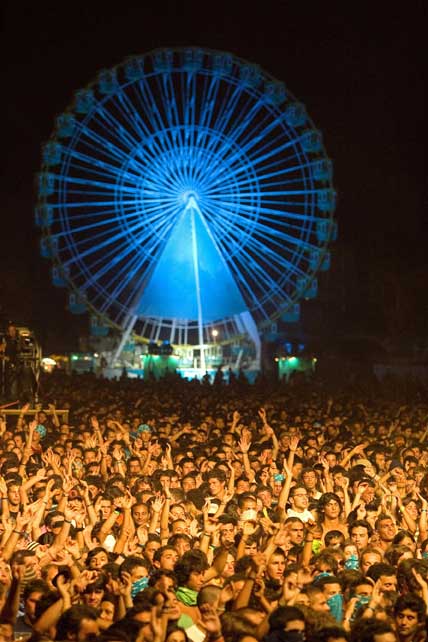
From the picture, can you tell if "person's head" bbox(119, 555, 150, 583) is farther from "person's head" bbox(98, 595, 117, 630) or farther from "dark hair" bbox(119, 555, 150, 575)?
"person's head" bbox(98, 595, 117, 630)

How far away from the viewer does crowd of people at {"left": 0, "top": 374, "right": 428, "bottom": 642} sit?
555cm

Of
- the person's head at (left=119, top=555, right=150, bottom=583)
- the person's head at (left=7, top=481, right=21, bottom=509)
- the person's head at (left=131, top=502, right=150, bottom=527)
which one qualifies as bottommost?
the person's head at (left=119, top=555, right=150, bottom=583)

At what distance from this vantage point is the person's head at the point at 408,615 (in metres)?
5.70

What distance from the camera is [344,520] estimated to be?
8.78 m

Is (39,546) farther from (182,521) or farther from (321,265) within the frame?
(321,265)

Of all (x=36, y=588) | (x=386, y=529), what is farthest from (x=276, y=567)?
(x=36, y=588)

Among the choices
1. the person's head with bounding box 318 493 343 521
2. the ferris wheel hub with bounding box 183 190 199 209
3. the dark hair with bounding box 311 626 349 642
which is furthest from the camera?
the ferris wheel hub with bounding box 183 190 199 209

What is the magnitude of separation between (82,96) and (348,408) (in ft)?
66.5

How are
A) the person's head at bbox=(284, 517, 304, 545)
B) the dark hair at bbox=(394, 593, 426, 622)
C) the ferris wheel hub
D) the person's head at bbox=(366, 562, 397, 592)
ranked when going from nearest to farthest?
1. the dark hair at bbox=(394, 593, 426, 622)
2. the person's head at bbox=(366, 562, 397, 592)
3. the person's head at bbox=(284, 517, 304, 545)
4. the ferris wheel hub

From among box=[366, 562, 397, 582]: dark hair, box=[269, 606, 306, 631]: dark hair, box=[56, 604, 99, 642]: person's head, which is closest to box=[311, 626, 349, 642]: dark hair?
box=[269, 606, 306, 631]: dark hair

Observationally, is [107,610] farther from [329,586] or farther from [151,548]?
[151,548]

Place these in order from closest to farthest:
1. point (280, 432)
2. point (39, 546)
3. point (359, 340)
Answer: point (39, 546) < point (280, 432) < point (359, 340)

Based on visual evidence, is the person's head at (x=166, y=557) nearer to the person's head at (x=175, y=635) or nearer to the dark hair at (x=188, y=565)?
the dark hair at (x=188, y=565)

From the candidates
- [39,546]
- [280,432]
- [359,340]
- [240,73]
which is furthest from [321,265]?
[39,546]
